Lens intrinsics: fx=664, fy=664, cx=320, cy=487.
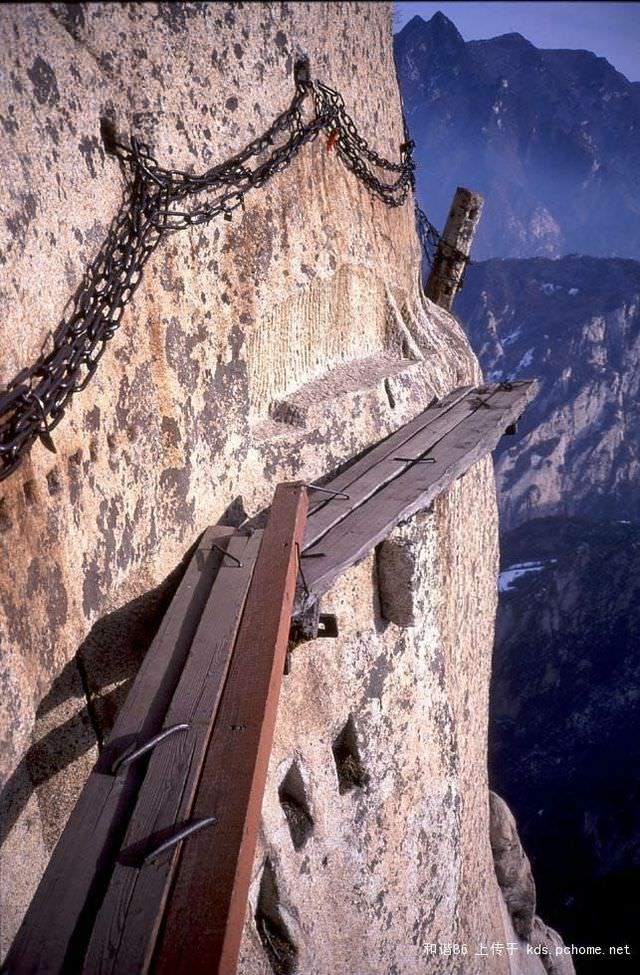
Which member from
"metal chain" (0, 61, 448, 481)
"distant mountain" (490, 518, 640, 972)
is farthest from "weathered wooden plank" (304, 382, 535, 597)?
"distant mountain" (490, 518, 640, 972)

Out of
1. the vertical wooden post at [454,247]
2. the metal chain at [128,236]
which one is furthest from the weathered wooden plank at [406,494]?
the vertical wooden post at [454,247]

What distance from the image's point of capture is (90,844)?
1.42 m

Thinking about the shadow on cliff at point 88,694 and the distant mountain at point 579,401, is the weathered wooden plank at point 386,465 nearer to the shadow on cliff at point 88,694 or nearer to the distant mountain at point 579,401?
the shadow on cliff at point 88,694

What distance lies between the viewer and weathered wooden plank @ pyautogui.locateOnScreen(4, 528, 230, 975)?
4.03 ft

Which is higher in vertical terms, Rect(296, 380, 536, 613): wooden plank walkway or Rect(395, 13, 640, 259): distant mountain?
Rect(395, 13, 640, 259): distant mountain

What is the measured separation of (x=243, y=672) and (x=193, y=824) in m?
0.50

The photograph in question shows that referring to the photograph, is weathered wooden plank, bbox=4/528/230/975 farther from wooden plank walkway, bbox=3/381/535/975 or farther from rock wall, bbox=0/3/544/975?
rock wall, bbox=0/3/544/975

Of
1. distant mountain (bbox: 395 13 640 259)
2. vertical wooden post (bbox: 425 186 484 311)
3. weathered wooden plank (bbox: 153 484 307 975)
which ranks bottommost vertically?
weathered wooden plank (bbox: 153 484 307 975)

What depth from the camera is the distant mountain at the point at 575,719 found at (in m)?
18.2

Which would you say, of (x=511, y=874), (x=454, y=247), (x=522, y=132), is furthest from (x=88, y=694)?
(x=522, y=132)

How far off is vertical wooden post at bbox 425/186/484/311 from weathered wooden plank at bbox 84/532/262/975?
5.22 metres

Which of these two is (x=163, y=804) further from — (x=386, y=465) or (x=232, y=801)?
(x=386, y=465)

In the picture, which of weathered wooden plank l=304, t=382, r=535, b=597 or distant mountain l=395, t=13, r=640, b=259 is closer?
weathered wooden plank l=304, t=382, r=535, b=597

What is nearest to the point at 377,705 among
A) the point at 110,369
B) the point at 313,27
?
the point at 110,369
